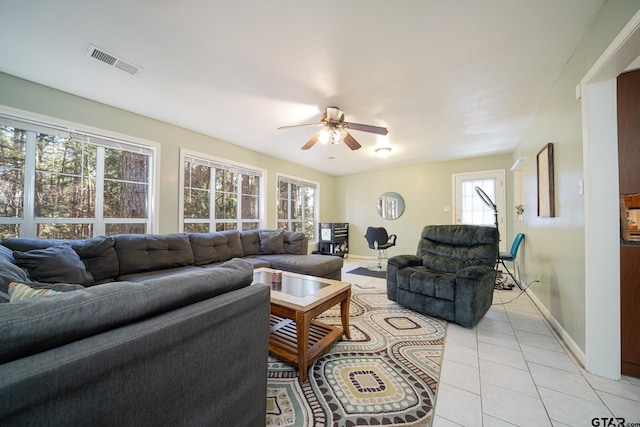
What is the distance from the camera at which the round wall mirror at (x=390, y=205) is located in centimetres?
586

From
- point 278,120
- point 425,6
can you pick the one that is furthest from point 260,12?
point 278,120

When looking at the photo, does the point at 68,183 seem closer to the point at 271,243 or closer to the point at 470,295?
the point at 271,243

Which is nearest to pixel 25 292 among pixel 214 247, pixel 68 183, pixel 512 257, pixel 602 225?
pixel 214 247

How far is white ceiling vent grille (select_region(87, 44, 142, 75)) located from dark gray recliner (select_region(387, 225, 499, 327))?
3.31m

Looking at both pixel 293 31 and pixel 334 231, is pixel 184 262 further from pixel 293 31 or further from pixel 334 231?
pixel 334 231

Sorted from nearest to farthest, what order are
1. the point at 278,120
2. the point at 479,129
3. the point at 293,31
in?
the point at 293,31 → the point at 278,120 → the point at 479,129

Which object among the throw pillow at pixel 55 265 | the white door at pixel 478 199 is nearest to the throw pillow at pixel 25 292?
the throw pillow at pixel 55 265

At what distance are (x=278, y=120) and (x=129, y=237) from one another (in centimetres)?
227

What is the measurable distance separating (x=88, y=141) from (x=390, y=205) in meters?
5.66

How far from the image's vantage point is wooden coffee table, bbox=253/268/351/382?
1.55m

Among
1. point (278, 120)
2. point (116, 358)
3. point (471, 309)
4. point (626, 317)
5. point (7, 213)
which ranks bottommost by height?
point (471, 309)

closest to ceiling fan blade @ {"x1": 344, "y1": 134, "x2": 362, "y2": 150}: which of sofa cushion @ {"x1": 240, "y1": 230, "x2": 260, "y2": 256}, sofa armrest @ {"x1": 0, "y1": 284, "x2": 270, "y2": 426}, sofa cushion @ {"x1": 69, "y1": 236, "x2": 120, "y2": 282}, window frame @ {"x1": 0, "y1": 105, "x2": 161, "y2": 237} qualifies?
sofa cushion @ {"x1": 240, "y1": 230, "x2": 260, "y2": 256}

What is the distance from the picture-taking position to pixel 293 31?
170 cm

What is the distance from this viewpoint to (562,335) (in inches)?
79.4
